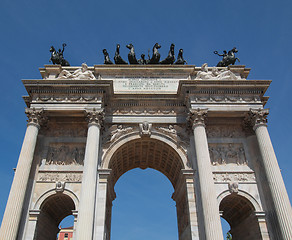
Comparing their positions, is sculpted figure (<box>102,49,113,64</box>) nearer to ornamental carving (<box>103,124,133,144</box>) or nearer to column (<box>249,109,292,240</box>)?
ornamental carving (<box>103,124,133,144</box>)

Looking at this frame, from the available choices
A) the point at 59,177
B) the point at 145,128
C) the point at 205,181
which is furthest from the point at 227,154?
the point at 59,177

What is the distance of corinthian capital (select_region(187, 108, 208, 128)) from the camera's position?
18516 millimetres

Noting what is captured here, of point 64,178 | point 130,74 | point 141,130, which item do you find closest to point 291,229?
point 141,130

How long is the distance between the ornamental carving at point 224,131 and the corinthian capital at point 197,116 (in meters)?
1.79

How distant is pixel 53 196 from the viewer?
17.6 meters

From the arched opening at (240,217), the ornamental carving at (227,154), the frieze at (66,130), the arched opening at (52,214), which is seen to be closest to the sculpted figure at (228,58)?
the ornamental carving at (227,154)

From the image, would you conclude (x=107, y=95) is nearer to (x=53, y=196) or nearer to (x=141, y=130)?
(x=141, y=130)

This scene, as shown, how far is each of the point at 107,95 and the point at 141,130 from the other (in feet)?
11.9

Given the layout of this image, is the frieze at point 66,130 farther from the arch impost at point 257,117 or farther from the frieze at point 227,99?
the arch impost at point 257,117

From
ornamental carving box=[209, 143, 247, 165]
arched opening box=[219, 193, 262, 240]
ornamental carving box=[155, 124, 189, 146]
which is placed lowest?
arched opening box=[219, 193, 262, 240]

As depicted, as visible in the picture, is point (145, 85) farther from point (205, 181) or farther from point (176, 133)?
point (205, 181)

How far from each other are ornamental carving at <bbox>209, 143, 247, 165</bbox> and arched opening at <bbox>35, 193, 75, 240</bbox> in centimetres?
Result: 1033

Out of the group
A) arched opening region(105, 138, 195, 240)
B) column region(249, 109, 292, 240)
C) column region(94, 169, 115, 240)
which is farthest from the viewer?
arched opening region(105, 138, 195, 240)

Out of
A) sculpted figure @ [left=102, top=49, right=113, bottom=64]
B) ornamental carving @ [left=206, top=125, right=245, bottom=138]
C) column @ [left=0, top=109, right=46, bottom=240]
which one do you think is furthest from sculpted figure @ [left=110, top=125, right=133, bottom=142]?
sculpted figure @ [left=102, top=49, right=113, bottom=64]
